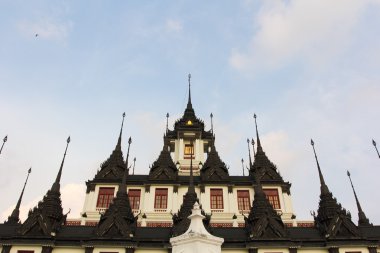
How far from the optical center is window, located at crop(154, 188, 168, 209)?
38.3 metres

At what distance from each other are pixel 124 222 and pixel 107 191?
9395mm

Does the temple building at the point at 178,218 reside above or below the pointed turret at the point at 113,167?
below

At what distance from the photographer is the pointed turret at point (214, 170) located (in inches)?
1594

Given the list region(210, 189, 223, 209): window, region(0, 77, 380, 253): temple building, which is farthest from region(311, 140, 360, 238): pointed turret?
region(210, 189, 223, 209): window

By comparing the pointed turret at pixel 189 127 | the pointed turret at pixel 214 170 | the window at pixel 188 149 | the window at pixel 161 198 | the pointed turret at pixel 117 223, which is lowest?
the pointed turret at pixel 117 223

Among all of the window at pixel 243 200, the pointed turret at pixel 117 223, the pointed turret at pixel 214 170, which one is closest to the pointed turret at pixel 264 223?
the window at pixel 243 200

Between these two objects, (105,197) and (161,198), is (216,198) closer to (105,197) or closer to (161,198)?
(161,198)

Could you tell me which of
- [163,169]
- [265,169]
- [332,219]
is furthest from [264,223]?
[163,169]

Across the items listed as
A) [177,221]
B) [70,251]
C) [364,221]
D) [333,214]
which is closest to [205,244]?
[177,221]

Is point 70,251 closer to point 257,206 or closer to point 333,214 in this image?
point 257,206

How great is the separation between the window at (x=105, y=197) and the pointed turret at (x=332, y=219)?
22.8 m

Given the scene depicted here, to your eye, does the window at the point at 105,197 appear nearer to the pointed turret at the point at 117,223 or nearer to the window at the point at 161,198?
the window at the point at 161,198

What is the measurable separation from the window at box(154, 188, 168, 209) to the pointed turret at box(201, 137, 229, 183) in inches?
192

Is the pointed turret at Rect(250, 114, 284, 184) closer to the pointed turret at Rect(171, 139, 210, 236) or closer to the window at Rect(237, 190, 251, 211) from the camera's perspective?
the window at Rect(237, 190, 251, 211)
